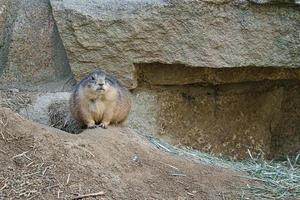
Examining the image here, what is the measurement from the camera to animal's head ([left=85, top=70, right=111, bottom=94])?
6430 mm

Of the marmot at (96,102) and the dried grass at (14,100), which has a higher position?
the marmot at (96,102)

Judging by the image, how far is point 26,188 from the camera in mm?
4875

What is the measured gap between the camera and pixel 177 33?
24.4 feet

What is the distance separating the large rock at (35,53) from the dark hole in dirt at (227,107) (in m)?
0.96

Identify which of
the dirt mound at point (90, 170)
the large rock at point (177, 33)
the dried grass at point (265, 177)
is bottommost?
the dried grass at point (265, 177)

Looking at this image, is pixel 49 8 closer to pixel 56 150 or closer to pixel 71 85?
pixel 71 85

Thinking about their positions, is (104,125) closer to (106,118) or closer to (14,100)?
(106,118)

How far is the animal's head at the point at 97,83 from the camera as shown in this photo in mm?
6430

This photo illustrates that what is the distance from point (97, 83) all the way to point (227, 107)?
2444 mm

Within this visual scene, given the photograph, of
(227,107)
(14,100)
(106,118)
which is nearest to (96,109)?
(106,118)

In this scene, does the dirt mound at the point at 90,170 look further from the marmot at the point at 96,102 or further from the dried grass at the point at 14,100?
the dried grass at the point at 14,100

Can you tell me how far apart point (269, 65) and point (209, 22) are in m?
0.83

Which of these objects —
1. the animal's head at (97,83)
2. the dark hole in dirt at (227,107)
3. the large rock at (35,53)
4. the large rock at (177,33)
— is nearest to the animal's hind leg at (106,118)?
the animal's head at (97,83)

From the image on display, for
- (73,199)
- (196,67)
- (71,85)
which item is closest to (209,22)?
(196,67)
